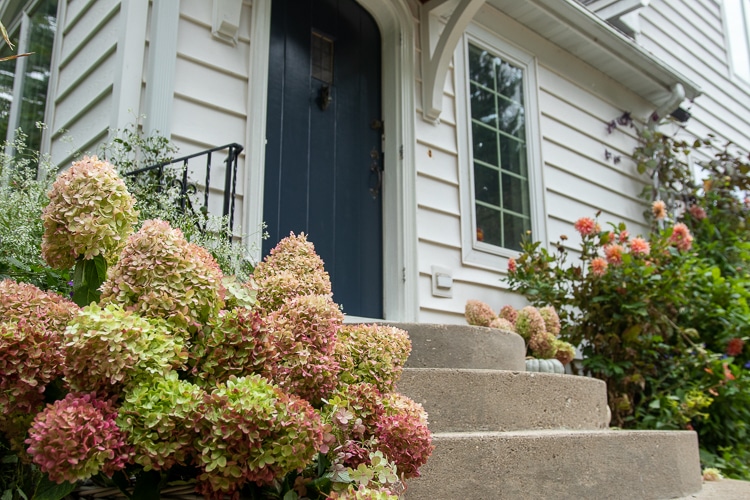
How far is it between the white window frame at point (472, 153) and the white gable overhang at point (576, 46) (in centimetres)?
27

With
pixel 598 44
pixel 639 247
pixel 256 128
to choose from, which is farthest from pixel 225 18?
pixel 598 44

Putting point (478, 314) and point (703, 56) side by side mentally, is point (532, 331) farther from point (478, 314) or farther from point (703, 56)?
point (703, 56)

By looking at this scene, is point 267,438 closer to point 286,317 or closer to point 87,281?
point 286,317

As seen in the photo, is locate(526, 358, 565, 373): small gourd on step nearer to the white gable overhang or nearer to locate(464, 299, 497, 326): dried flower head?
locate(464, 299, 497, 326): dried flower head

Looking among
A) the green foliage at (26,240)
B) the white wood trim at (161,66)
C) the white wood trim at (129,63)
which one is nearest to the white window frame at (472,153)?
the white wood trim at (161,66)

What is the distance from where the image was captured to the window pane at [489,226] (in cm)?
452

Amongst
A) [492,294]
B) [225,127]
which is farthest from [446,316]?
[225,127]

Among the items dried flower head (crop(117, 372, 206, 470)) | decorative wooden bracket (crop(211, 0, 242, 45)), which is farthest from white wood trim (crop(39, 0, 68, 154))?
dried flower head (crop(117, 372, 206, 470))

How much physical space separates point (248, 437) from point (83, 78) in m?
2.91

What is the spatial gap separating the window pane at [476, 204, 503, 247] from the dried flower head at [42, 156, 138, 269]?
3404 mm

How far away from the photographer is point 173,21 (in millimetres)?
3039

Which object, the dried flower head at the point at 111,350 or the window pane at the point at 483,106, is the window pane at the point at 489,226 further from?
the dried flower head at the point at 111,350

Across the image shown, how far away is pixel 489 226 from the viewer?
181 inches

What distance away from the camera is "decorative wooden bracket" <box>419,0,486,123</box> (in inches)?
161
